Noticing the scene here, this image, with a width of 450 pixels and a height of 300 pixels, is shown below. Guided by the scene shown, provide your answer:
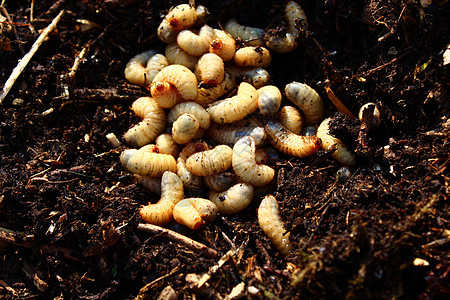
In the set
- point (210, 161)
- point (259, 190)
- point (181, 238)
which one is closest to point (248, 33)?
point (210, 161)

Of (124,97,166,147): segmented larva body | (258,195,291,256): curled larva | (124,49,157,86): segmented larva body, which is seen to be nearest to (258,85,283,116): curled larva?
(258,195,291,256): curled larva

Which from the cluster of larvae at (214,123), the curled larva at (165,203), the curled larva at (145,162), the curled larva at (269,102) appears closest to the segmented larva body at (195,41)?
the cluster of larvae at (214,123)

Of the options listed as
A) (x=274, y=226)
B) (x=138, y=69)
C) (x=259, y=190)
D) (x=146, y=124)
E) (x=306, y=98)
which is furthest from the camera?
(x=138, y=69)

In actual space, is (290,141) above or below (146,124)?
above

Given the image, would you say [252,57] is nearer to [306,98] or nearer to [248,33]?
[248,33]

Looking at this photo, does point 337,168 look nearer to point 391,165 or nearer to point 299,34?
point 391,165

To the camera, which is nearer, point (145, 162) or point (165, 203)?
point (165, 203)

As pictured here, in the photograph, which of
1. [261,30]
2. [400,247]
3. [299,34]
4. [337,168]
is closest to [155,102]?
[261,30]
